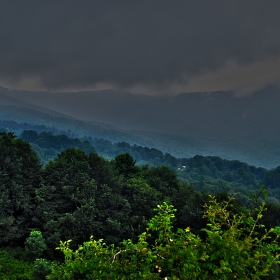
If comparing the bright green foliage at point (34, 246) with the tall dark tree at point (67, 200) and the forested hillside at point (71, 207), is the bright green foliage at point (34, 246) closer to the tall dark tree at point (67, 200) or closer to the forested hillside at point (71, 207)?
the forested hillside at point (71, 207)

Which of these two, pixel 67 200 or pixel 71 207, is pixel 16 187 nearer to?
pixel 67 200

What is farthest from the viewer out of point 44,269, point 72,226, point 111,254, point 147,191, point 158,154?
point 158,154

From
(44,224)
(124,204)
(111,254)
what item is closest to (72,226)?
(44,224)

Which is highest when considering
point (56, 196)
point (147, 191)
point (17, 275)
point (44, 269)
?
point (147, 191)

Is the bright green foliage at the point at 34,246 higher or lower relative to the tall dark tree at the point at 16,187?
lower

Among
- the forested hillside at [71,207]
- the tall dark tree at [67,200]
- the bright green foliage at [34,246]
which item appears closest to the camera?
the bright green foliage at [34,246]

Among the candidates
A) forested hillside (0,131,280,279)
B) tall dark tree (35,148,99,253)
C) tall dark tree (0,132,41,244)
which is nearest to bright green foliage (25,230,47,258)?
forested hillside (0,131,280,279)

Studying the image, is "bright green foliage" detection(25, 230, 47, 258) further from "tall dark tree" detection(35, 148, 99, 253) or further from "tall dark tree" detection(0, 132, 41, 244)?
"tall dark tree" detection(0, 132, 41, 244)

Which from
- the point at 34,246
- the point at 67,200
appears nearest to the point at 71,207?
the point at 67,200

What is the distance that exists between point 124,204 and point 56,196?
25.3 ft

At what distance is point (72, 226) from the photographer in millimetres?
23656

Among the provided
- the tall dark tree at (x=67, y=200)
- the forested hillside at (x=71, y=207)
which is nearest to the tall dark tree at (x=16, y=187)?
the forested hillside at (x=71, y=207)

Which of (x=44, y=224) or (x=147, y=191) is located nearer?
(x=44, y=224)

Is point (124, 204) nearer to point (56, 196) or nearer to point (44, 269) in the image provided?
point (56, 196)
